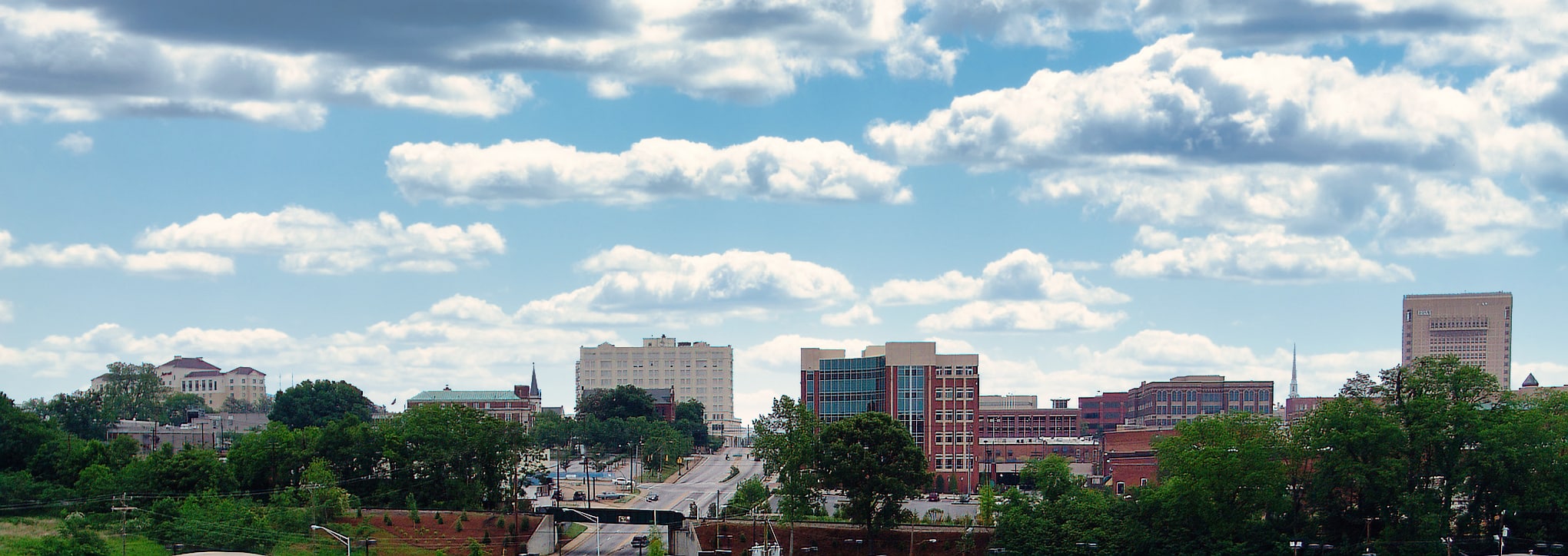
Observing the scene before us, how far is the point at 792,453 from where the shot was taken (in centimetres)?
10394

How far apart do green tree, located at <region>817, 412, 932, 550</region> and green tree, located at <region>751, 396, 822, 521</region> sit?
1382 mm

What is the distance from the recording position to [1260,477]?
89.2 m

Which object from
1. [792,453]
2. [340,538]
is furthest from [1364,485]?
[340,538]

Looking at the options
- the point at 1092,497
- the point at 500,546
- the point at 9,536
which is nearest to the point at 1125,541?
the point at 1092,497

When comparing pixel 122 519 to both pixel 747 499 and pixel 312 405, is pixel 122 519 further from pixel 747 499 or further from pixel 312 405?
pixel 312 405

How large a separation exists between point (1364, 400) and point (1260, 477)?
8.50 metres

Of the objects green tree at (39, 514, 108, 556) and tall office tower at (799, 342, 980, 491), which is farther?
tall office tower at (799, 342, 980, 491)

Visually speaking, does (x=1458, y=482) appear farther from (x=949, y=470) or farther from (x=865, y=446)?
(x=949, y=470)

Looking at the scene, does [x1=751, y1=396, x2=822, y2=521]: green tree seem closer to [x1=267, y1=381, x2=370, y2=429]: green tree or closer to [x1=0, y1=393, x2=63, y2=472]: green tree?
[x1=0, y1=393, x2=63, y2=472]: green tree

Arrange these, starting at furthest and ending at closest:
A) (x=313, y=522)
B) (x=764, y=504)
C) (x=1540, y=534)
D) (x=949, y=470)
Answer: (x=949, y=470) → (x=764, y=504) → (x=313, y=522) → (x=1540, y=534)

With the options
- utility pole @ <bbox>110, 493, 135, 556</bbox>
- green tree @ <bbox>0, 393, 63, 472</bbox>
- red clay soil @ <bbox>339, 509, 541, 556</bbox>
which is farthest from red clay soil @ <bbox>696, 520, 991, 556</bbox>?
green tree @ <bbox>0, 393, 63, 472</bbox>

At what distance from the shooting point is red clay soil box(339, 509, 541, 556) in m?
104

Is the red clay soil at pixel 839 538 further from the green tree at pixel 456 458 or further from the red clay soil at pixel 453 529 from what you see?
the green tree at pixel 456 458

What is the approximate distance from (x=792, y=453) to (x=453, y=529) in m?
25.7
